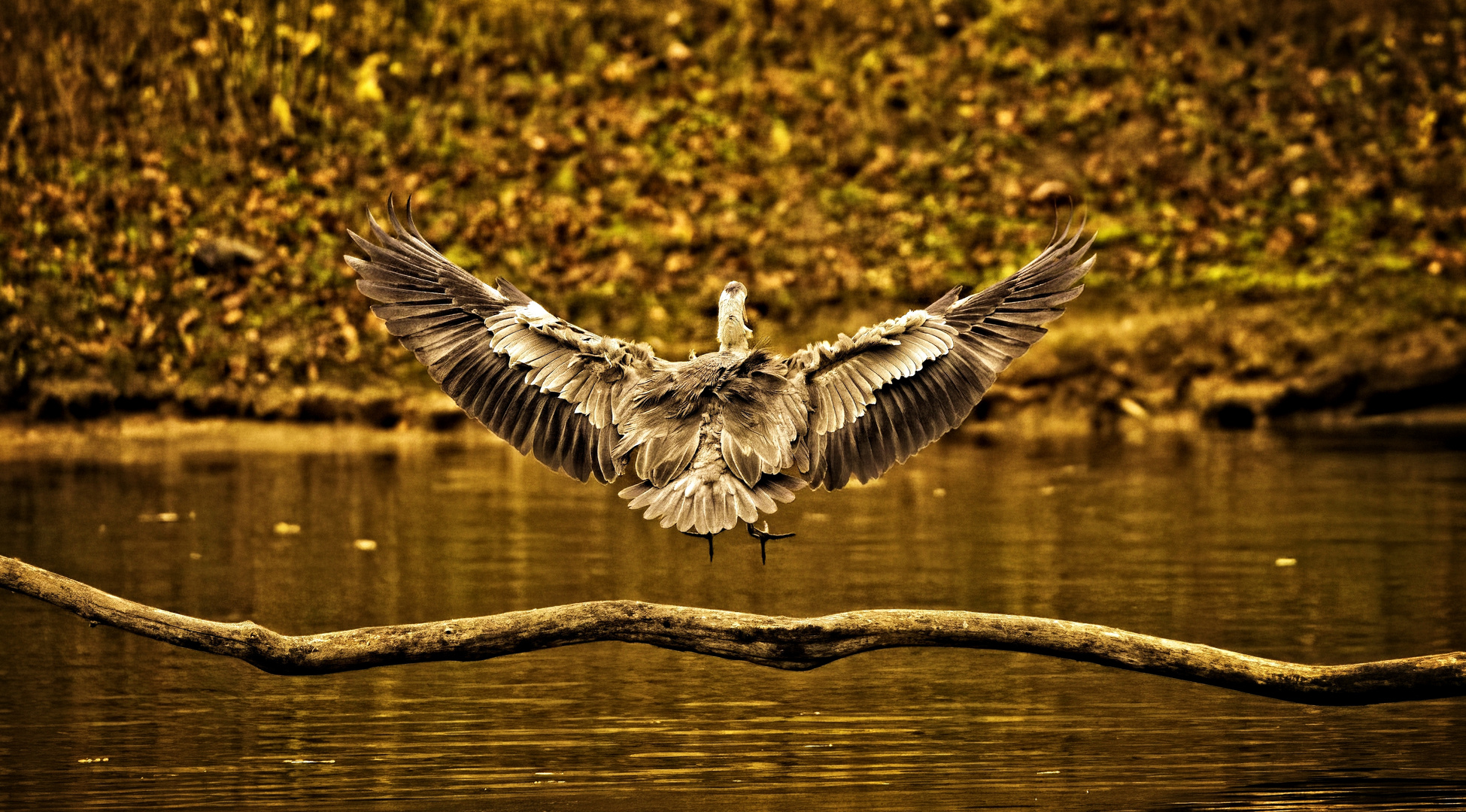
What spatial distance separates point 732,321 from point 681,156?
11.4 meters

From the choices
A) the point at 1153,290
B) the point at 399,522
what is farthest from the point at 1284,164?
the point at 399,522

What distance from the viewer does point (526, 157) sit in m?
18.2

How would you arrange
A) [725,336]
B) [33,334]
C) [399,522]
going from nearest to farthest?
[725,336] < [399,522] < [33,334]

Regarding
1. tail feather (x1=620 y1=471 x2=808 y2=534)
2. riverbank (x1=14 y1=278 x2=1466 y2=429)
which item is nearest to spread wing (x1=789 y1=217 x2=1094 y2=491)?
tail feather (x1=620 y1=471 x2=808 y2=534)

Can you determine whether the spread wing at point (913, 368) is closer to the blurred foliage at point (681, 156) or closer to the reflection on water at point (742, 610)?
the reflection on water at point (742, 610)

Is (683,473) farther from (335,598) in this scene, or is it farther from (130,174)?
(130,174)

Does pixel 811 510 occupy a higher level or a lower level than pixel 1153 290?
lower

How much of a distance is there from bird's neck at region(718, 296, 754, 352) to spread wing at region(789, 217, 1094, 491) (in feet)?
0.79

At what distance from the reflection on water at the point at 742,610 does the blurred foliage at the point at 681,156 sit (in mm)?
1819

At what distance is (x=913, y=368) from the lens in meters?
6.96

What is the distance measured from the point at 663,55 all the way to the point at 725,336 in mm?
12433

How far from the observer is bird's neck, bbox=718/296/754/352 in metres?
6.98

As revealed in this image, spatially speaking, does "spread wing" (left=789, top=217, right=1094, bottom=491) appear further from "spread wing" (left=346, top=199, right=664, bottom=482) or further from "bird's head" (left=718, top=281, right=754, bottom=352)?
"spread wing" (left=346, top=199, right=664, bottom=482)

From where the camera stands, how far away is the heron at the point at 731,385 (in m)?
6.65
